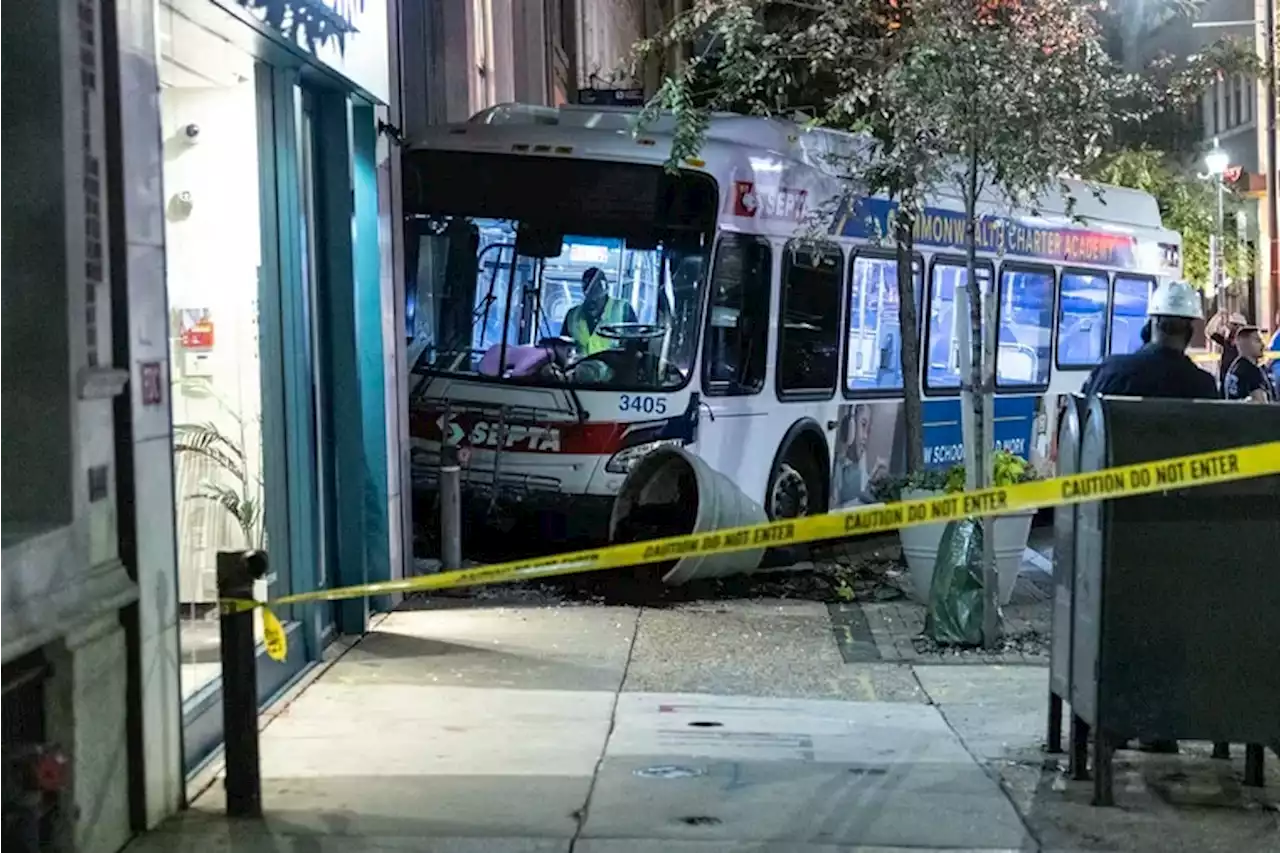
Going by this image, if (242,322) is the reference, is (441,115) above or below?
above

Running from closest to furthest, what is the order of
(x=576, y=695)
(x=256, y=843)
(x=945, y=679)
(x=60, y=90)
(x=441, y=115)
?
(x=60, y=90)
(x=256, y=843)
(x=576, y=695)
(x=945, y=679)
(x=441, y=115)

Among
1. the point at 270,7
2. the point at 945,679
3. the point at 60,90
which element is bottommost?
the point at 945,679

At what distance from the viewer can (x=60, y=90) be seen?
5.11m

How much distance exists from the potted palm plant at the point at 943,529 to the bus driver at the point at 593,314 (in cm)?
228

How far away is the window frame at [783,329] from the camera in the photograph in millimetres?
12180

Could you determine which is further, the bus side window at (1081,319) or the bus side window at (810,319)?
the bus side window at (1081,319)

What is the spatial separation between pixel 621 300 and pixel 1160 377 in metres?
4.46

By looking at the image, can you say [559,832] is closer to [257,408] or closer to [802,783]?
[802,783]

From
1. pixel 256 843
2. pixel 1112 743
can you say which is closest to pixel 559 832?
pixel 256 843

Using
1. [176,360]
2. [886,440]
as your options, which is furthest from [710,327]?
[176,360]

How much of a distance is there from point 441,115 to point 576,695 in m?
7.14

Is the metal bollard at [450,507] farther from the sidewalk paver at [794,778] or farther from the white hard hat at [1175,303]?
the white hard hat at [1175,303]

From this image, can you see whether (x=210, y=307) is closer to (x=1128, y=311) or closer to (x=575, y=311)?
(x=575, y=311)

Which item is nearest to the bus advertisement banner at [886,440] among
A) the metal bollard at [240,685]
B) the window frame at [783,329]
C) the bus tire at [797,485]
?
the bus tire at [797,485]
